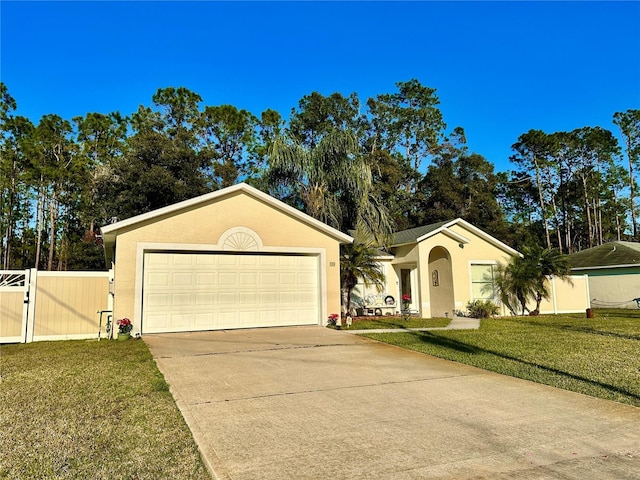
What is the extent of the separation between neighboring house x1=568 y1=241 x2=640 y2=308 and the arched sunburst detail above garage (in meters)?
18.9

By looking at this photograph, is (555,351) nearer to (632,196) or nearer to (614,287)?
(614,287)

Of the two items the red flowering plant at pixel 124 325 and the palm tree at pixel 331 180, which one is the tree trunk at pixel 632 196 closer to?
the palm tree at pixel 331 180

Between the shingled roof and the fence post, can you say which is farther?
the shingled roof

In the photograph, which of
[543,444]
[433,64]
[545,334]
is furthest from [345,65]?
[543,444]

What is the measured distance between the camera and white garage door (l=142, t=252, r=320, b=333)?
39.0ft

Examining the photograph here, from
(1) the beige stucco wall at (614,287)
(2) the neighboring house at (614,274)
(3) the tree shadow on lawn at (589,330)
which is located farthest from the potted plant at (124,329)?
(1) the beige stucco wall at (614,287)

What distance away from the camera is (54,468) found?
3506 millimetres

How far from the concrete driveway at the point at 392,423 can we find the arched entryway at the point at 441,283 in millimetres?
10198

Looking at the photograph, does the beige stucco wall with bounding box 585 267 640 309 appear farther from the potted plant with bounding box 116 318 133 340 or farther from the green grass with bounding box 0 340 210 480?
the green grass with bounding box 0 340 210 480

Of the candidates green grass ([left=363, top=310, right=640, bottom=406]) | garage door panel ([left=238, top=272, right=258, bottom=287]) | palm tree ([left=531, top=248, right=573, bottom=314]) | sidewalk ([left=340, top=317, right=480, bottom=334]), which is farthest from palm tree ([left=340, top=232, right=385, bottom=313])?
palm tree ([left=531, top=248, right=573, bottom=314])

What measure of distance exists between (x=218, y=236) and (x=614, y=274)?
21710 millimetres

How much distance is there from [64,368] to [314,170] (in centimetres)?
1380

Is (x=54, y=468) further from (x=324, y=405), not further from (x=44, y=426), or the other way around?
(x=324, y=405)

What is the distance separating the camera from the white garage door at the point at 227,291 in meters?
11.9
